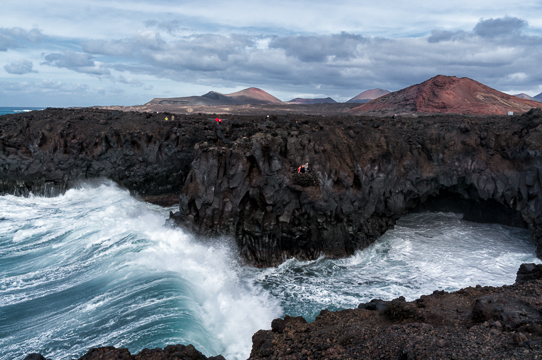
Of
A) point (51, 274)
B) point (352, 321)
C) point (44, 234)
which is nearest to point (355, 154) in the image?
point (352, 321)

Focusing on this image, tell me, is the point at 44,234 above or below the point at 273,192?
below

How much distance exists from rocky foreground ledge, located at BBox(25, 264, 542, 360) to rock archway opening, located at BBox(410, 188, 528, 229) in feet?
51.5

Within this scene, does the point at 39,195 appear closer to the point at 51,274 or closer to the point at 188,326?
the point at 51,274

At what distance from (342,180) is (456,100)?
123ft

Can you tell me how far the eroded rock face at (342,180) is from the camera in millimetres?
19109

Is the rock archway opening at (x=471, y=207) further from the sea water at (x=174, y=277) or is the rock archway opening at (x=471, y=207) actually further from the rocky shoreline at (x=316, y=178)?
the sea water at (x=174, y=277)

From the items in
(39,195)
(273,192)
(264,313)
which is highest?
(273,192)

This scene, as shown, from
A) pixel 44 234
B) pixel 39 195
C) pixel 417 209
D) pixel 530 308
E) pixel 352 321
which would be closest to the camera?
pixel 530 308

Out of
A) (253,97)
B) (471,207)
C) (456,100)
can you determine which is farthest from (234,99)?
(471,207)

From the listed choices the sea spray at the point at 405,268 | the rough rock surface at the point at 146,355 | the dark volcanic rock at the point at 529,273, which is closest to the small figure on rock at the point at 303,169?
the sea spray at the point at 405,268

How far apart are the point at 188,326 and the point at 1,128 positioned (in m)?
31.8

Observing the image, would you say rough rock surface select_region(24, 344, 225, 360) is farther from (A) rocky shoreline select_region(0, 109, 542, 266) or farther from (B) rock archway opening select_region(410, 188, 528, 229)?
(B) rock archway opening select_region(410, 188, 528, 229)

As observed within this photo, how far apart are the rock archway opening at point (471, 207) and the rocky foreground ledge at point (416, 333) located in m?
15.7

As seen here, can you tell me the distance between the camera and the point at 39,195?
1130 inches
